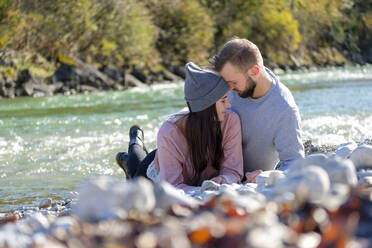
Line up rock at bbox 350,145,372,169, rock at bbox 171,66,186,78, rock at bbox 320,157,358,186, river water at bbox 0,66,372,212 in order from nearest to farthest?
rock at bbox 320,157,358,186, rock at bbox 350,145,372,169, river water at bbox 0,66,372,212, rock at bbox 171,66,186,78

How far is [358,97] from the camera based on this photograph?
15.4 meters

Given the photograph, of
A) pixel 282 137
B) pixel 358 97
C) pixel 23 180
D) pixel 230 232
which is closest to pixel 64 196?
pixel 23 180

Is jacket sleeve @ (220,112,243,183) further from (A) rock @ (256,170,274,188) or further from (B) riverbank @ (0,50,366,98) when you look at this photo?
(B) riverbank @ (0,50,366,98)

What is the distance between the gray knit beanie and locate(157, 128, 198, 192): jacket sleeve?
286mm

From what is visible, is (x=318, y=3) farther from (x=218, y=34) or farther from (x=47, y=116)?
(x=47, y=116)

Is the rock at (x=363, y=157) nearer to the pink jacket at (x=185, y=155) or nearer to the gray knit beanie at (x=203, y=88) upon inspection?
the pink jacket at (x=185, y=155)

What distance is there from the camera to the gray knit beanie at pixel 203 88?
408 centimetres

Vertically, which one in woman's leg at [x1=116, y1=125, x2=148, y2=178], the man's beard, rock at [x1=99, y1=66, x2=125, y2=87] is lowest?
rock at [x1=99, y1=66, x2=125, y2=87]

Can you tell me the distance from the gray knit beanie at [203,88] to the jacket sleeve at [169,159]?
0.94ft

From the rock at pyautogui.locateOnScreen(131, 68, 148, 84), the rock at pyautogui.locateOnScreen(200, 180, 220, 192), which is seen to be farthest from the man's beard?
the rock at pyautogui.locateOnScreen(131, 68, 148, 84)

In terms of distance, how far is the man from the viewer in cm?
442

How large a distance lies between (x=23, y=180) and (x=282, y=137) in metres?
3.37

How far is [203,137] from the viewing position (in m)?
4.21

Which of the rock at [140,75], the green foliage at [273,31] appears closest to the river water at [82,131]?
the rock at [140,75]
